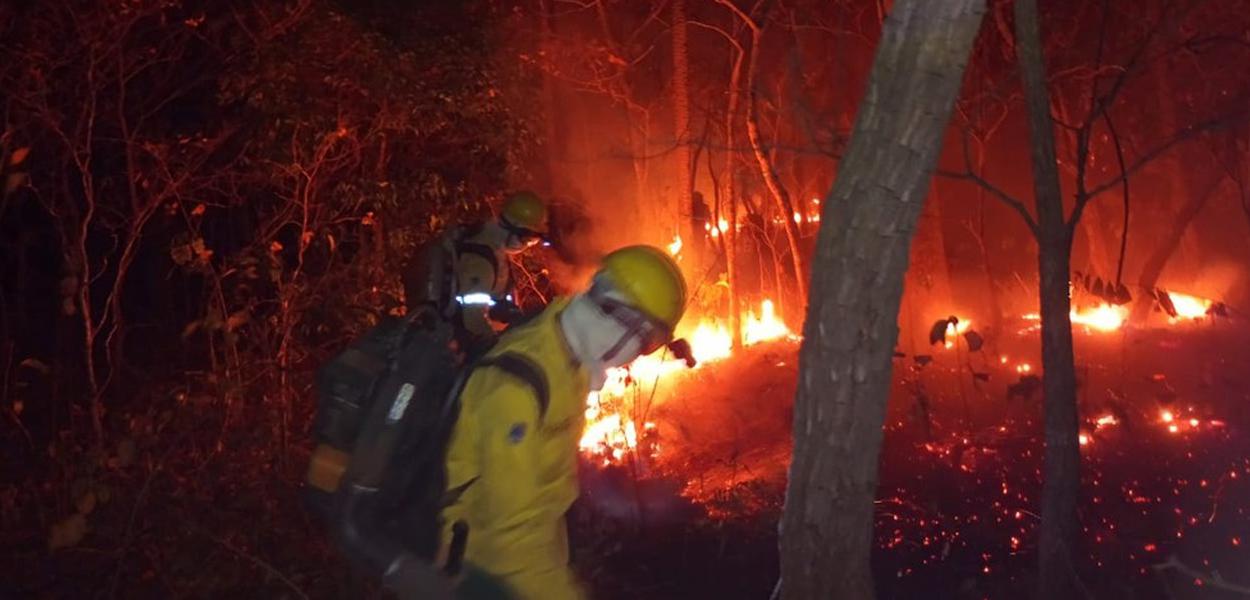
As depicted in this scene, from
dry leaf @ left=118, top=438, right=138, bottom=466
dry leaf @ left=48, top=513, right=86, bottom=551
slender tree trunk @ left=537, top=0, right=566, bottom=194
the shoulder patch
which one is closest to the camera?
the shoulder patch

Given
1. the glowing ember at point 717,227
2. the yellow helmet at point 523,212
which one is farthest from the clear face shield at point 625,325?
the glowing ember at point 717,227

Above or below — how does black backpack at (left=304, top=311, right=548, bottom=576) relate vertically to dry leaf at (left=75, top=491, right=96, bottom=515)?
above

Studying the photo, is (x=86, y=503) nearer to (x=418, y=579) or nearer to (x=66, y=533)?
(x=66, y=533)

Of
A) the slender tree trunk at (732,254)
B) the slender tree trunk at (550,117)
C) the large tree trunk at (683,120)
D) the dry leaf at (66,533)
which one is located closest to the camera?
the dry leaf at (66,533)

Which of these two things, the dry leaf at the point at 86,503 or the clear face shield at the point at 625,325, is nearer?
the clear face shield at the point at 625,325

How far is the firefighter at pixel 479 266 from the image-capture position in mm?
4953

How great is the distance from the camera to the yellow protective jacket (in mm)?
2572

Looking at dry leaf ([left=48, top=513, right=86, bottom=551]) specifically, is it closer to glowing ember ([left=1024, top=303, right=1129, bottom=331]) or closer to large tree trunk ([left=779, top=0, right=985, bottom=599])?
large tree trunk ([left=779, top=0, right=985, bottom=599])

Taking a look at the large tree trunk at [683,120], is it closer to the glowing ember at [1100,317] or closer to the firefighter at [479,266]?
the glowing ember at [1100,317]

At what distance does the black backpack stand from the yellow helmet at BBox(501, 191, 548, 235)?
3.03 m

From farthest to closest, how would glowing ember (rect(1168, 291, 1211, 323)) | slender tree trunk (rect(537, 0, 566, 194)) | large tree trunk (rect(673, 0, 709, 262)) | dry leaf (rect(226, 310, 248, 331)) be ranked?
glowing ember (rect(1168, 291, 1211, 323)) < slender tree trunk (rect(537, 0, 566, 194)) < large tree trunk (rect(673, 0, 709, 262)) < dry leaf (rect(226, 310, 248, 331))

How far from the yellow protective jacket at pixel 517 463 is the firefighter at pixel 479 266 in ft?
5.78

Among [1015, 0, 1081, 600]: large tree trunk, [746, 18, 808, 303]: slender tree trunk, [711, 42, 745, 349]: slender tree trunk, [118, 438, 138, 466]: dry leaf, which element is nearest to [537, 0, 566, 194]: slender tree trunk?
[711, 42, 745, 349]: slender tree trunk

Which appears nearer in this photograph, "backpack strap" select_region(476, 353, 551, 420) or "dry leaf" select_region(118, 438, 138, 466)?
"backpack strap" select_region(476, 353, 551, 420)
